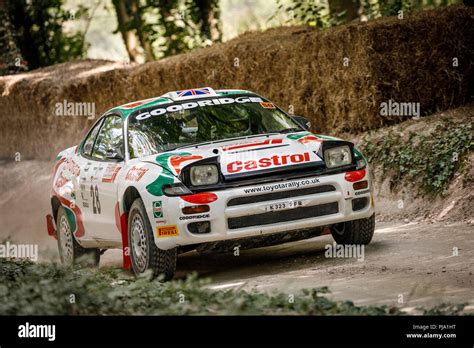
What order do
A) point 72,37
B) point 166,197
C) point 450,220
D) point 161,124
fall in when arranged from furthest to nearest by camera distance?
1. point 72,37
2. point 450,220
3. point 161,124
4. point 166,197

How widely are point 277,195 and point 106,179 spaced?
193 centimetres

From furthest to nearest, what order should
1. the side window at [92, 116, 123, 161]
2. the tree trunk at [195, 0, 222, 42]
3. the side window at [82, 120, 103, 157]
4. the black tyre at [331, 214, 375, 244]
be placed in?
1. the tree trunk at [195, 0, 222, 42]
2. the side window at [82, 120, 103, 157]
3. the side window at [92, 116, 123, 161]
4. the black tyre at [331, 214, 375, 244]

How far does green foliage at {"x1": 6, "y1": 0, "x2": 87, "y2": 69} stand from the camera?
98.3 feet

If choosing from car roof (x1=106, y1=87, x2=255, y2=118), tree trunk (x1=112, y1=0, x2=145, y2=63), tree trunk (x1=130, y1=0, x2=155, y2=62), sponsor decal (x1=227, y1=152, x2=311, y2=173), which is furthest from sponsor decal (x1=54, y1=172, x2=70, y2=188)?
tree trunk (x1=112, y1=0, x2=145, y2=63)

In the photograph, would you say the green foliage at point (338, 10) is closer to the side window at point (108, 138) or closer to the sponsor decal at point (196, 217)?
the side window at point (108, 138)

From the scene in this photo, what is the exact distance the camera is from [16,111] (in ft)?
86.4

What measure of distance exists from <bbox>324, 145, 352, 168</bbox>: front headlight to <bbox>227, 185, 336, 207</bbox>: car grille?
0.81 feet

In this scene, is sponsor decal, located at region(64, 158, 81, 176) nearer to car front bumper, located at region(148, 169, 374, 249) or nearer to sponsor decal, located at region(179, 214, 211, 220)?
car front bumper, located at region(148, 169, 374, 249)

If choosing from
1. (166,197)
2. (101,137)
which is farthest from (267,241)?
(101,137)

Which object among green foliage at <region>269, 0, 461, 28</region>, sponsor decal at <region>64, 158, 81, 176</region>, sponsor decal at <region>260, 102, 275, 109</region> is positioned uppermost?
green foliage at <region>269, 0, 461, 28</region>

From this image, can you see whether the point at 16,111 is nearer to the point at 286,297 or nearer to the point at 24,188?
the point at 24,188

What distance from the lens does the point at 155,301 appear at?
7.66 meters

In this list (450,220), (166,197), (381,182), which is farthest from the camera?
(381,182)

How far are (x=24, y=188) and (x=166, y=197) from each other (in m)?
15.7
